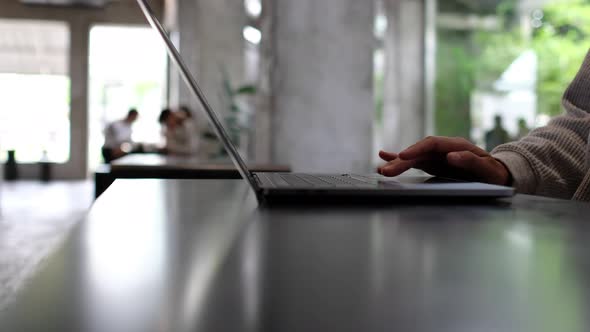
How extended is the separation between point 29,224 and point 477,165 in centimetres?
513

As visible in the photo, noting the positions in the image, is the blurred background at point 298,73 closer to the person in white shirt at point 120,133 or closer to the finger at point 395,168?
the person in white shirt at point 120,133

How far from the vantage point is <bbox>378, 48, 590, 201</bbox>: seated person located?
97 cm

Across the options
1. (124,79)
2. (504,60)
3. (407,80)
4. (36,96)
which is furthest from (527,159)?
(36,96)

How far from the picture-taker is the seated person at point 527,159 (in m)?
0.97

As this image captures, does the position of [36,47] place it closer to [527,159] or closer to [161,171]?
[161,171]

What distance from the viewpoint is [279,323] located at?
247 mm

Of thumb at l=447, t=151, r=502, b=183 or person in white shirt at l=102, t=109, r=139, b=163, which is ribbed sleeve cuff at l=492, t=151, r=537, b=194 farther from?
person in white shirt at l=102, t=109, r=139, b=163

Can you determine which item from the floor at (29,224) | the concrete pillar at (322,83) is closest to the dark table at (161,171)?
the floor at (29,224)

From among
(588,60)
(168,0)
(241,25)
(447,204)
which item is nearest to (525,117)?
A: (241,25)

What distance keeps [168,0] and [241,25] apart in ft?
14.1

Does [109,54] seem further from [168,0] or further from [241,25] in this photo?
[241,25]

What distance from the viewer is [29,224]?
5387 mm

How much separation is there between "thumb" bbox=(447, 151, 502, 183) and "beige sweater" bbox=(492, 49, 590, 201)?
0.05m

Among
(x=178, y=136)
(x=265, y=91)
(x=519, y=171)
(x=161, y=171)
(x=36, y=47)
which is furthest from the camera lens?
(x=36, y=47)
